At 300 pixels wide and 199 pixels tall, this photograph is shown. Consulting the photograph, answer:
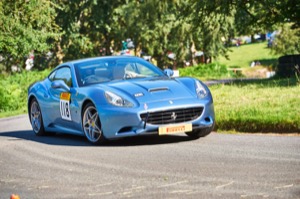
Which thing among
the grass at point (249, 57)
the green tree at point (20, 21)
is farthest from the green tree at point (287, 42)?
the green tree at point (20, 21)

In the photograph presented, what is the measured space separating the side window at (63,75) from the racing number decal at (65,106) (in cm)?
24

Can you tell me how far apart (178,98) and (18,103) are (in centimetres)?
1806

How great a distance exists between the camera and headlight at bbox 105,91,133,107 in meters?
13.1

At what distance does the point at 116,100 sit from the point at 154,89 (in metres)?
0.61

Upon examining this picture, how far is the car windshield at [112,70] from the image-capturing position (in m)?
14.4

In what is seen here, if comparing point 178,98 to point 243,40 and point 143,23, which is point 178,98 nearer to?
point 143,23

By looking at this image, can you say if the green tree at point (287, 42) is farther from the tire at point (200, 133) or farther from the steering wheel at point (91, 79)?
the tire at point (200, 133)

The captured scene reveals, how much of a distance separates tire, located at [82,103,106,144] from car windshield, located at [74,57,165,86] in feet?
2.48

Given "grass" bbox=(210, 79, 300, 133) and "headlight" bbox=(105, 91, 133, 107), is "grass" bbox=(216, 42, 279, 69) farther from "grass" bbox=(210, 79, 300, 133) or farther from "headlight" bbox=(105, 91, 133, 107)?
"headlight" bbox=(105, 91, 133, 107)

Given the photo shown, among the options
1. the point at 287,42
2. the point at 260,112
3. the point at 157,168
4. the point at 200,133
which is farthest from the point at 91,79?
the point at 287,42

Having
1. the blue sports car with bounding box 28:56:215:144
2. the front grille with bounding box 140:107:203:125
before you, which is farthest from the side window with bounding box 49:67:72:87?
the front grille with bounding box 140:107:203:125

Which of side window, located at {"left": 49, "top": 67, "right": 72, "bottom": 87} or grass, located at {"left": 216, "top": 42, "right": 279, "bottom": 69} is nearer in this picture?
side window, located at {"left": 49, "top": 67, "right": 72, "bottom": 87}

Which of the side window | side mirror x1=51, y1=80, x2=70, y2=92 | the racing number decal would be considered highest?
the side window

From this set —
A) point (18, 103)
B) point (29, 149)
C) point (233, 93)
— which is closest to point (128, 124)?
point (29, 149)
